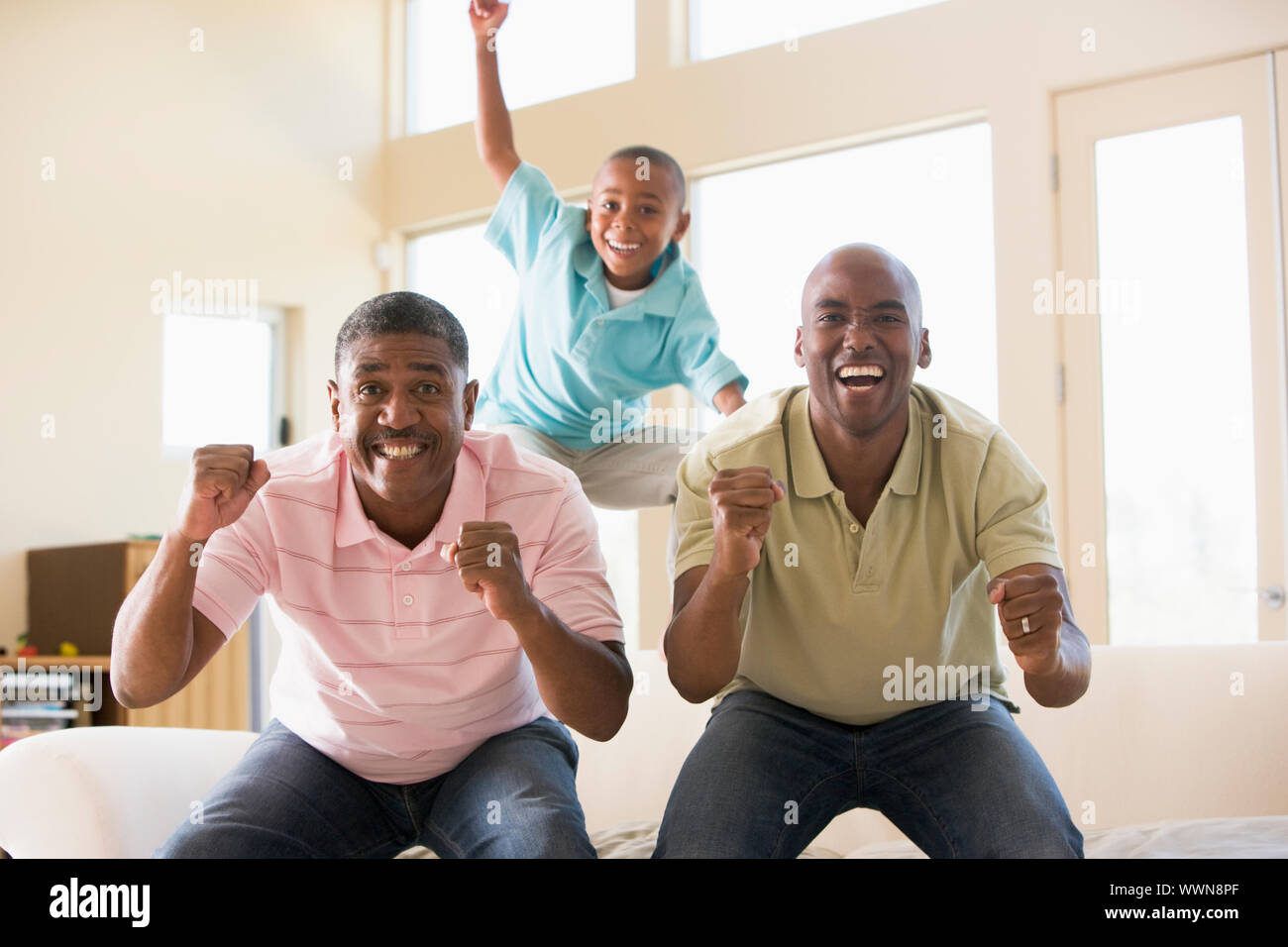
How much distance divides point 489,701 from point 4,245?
4.20 meters

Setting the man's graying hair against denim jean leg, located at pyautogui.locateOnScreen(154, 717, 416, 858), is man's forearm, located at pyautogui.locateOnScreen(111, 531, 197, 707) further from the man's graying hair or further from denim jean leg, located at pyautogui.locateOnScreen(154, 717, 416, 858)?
the man's graying hair

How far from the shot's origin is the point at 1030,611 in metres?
1.64

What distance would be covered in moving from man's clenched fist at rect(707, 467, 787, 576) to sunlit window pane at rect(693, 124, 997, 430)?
309cm

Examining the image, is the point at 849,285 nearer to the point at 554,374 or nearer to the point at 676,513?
the point at 676,513

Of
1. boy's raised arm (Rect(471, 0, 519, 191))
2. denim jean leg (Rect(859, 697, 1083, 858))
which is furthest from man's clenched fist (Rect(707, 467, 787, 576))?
boy's raised arm (Rect(471, 0, 519, 191))

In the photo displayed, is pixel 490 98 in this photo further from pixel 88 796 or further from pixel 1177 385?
pixel 1177 385

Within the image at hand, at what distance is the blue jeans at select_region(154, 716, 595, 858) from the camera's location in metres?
1.81

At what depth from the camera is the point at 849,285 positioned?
204 centimetres

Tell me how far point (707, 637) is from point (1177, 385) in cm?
335

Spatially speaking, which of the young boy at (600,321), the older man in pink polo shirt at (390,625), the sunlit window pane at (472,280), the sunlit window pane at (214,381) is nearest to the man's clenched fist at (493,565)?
the older man in pink polo shirt at (390,625)

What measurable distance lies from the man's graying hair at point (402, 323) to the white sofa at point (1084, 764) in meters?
0.84

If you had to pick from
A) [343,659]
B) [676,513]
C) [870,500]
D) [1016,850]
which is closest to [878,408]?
[870,500]

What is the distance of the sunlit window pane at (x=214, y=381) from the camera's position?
5.91 meters

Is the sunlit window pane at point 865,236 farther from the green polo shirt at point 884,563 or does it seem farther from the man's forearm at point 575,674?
the man's forearm at point 575,674
